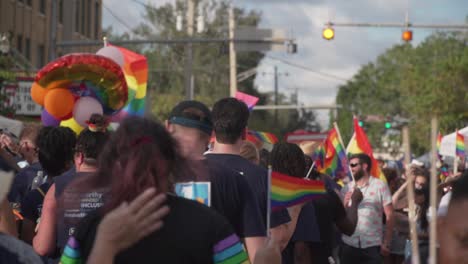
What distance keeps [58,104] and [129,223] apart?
7.09 metres

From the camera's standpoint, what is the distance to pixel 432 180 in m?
2.87

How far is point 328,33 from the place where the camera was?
90.9ft

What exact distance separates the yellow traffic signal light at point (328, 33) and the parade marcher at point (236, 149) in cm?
2137

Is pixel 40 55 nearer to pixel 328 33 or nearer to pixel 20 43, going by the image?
pixel 20 43

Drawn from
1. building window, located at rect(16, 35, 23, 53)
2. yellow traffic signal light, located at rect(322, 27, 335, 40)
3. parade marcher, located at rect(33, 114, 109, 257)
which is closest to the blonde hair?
parade marcher, located at rect(33, 114, 109, 257)

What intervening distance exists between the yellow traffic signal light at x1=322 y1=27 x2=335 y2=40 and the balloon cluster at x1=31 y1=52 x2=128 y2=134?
16.9m

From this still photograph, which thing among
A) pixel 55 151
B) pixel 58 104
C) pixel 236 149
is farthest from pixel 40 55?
pixel 236 149

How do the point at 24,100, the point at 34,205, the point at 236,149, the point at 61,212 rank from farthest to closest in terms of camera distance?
1. the point at 24,100
2. the point at 34,205
3. the point at 236,149
4. the point at 61,212

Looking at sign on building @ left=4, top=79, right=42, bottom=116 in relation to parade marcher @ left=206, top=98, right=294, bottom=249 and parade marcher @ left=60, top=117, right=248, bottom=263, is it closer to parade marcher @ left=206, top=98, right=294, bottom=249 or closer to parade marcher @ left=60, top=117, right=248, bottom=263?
parade marcher @ left=206, top=98, right=294, bottom=249

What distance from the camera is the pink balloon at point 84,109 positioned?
33.9 feet

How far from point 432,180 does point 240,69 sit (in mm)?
78529

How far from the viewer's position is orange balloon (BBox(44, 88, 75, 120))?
10680 mm

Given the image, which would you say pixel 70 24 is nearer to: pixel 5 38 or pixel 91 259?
pixel 5 38

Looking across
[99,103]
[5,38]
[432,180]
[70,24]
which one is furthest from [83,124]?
[70,24]
